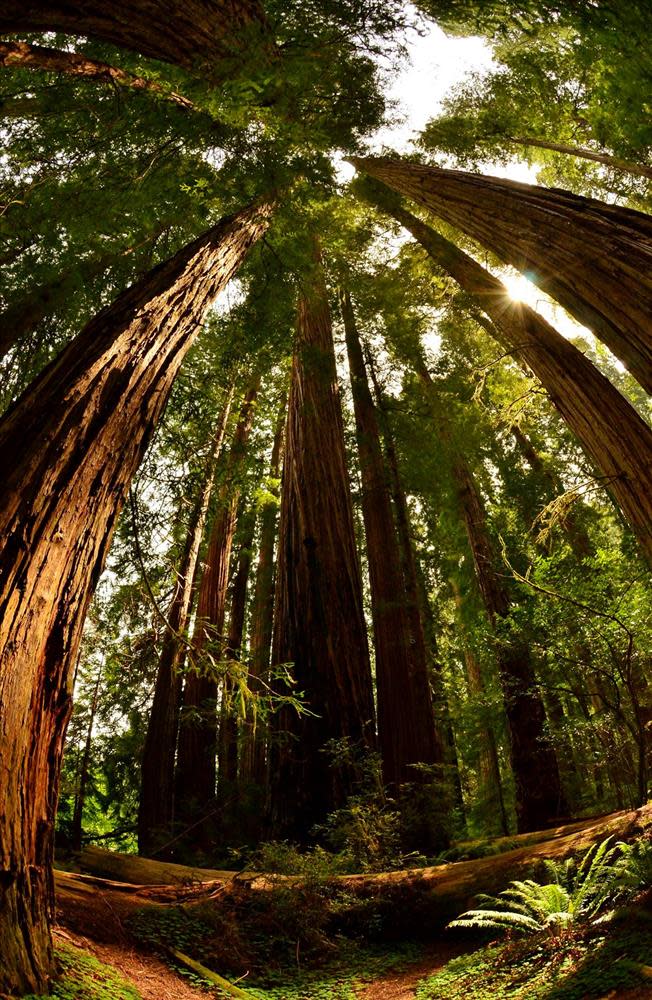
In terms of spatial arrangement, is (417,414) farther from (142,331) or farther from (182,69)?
(142,331)

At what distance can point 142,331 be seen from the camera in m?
2.73

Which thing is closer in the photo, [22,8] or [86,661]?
[22,8]

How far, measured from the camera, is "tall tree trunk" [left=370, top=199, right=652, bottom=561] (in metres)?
2.89

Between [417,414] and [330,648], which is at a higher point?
[417,414]

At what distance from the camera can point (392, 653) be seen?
281 inches

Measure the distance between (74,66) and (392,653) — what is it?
21.2 ft

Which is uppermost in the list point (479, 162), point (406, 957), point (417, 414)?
point (479, 162)

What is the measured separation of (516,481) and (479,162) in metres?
4.81

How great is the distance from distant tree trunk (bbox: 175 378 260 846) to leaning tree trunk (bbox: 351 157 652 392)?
11.0 ft

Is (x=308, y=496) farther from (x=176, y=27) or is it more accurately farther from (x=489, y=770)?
(x=489, y=770)

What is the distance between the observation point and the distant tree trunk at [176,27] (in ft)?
10.2

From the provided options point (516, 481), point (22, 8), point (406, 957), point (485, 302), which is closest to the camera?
point (22, 8)

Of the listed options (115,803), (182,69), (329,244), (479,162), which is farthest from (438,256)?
(115,803)

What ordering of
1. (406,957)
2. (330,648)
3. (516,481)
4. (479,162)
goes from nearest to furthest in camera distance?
(406,957) < (330,648) < (479,162) < (516,481)
